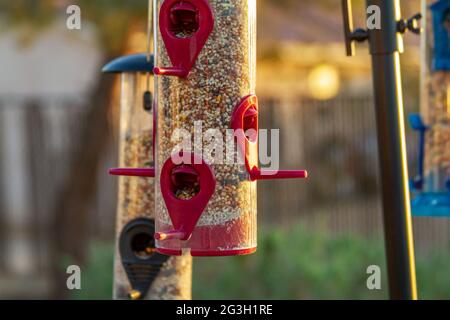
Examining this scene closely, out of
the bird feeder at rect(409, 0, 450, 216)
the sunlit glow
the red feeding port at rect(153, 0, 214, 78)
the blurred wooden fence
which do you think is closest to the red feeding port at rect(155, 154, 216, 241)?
the red feeding port at rect(153, 0, 214, 78)

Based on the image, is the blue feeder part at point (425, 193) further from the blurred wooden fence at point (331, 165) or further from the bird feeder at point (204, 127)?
the blurred wooden fence at point (331, 165)

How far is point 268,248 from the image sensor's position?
28.8 feet

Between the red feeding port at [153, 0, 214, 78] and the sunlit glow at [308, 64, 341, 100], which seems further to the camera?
the sunlit glow at [308, 64, 341, 100]

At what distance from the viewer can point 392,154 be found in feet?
13.3

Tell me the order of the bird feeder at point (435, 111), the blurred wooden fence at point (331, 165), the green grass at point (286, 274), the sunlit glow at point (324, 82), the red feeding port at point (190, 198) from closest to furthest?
1. the red feeding port at point (190, 198)
2. the bird feeder at point (435, 111)
3. the green grass at point (286, 274)
4. the blurred wooden fence at point (331, 165)
5. the sunlit glow at point (324, 82)

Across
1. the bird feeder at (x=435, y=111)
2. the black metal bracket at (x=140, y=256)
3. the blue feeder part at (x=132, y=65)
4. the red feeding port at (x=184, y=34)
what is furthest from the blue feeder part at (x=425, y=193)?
the red feeding port at (x=184, y=34)

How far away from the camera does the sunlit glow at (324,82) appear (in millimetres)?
17016

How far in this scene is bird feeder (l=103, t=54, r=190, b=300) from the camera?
4.73m

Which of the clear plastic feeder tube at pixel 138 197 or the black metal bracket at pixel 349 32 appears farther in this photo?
the clear plastic feeder tube at pixel 138 197

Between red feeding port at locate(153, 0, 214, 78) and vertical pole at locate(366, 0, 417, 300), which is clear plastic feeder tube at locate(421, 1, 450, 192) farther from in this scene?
red feeding port at locate(153, 0, 214, 78)

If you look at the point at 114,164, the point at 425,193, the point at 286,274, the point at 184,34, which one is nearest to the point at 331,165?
the point at 114,164

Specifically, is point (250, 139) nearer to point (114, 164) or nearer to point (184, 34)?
point (184, 34)

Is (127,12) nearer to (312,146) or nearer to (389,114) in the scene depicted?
(312,146)

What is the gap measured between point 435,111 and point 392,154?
1.70 meters
